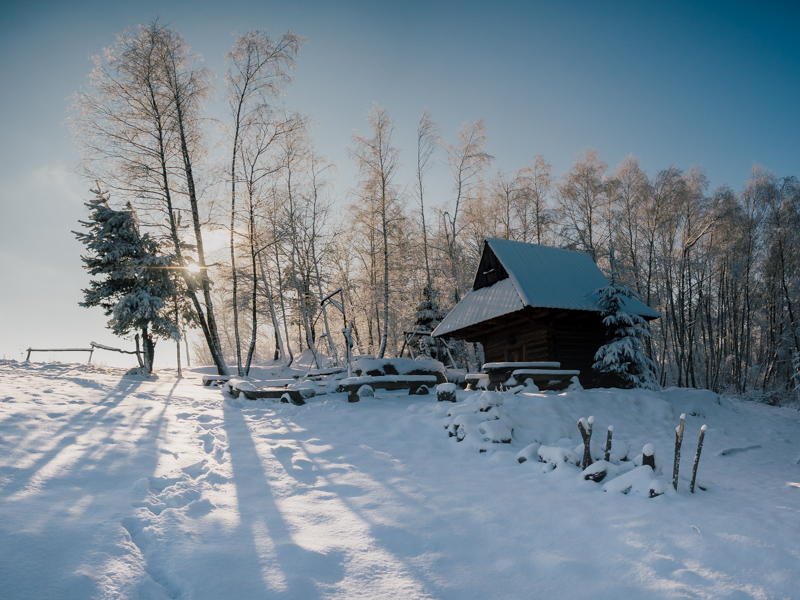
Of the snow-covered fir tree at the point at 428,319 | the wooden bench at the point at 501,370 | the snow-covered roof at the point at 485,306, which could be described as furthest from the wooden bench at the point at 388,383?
the snow-covered fir tree at the point at 428,319

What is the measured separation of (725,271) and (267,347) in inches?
1515

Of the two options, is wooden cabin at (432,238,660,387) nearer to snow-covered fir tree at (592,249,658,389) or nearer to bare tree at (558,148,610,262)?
snow-covered fir tree at (592,249,658,389)

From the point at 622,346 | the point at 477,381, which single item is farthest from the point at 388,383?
the point at 622,346

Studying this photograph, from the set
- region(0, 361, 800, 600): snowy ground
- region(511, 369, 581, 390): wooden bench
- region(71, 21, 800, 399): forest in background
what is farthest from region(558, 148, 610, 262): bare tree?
region(0, 361, 800, 600): snowy ground

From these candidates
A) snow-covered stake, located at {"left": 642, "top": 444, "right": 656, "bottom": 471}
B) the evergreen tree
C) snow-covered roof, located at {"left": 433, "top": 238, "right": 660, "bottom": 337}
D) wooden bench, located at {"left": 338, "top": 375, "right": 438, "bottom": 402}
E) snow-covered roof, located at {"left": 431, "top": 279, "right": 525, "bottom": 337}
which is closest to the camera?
snow-covered stake, located at {"left": 642, "top": 444, "right": 656, "bottom": 471}

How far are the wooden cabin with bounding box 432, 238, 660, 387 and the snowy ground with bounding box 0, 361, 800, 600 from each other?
608 cm

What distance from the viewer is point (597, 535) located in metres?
3.41

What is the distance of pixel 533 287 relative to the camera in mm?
12656

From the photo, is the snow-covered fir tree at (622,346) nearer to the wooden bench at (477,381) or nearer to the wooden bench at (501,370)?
the wooden bench at (501,370)

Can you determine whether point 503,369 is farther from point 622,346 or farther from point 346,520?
point 346,520

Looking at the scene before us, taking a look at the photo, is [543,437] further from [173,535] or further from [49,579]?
[49,579]

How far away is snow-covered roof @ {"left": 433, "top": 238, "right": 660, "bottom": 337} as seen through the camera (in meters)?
Answer: 12.3

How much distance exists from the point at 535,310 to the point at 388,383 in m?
4.82

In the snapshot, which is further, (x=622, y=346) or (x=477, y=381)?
(x=622, y=346)
